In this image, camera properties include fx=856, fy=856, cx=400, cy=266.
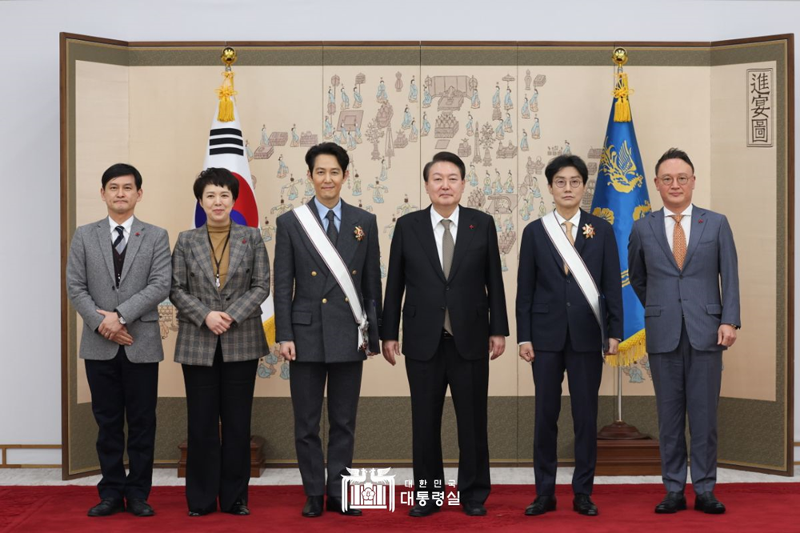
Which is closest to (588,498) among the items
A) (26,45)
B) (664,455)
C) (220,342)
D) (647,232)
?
(664,455)

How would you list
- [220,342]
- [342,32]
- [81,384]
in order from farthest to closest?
[342,32] < [81,384] < [220,342]

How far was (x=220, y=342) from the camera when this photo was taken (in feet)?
11.8

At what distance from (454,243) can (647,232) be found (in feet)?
2.89

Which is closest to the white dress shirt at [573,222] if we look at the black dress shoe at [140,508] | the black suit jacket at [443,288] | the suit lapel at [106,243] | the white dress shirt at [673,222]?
the black suit jacket at [443,288]

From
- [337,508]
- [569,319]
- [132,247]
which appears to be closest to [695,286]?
[569,319]

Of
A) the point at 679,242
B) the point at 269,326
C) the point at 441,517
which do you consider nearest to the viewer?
the point at 441,517

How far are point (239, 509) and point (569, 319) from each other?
1.61 metres

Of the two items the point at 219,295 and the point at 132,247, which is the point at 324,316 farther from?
the point at 132,247

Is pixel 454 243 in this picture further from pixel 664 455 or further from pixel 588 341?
pixel 664 455

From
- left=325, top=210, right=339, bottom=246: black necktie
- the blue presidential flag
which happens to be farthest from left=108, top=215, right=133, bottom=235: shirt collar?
the blue presidential flag

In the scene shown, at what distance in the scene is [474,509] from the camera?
3.56 m

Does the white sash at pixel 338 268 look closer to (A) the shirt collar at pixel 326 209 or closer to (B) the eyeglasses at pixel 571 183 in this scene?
(A) the shirt collar at pixel 326 209

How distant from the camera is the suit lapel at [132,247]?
365 centimetres

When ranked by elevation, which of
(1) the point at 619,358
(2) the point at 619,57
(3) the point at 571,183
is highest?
(2) the point at 619,57
